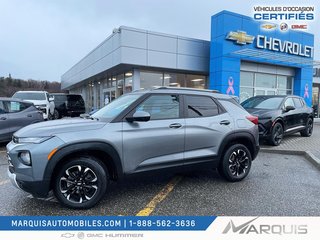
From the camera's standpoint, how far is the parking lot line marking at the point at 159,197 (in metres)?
3.56

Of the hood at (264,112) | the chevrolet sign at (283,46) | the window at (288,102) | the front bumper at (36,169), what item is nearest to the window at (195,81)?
the chevrolet sign at (283,46)

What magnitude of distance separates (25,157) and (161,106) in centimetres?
215

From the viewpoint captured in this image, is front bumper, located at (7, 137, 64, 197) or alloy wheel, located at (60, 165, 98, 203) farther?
alloy wheel, located at (60, 165, 98, 203)

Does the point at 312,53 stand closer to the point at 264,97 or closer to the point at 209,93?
the point at 264,97

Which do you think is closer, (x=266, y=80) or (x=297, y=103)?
(x=297, y=103)

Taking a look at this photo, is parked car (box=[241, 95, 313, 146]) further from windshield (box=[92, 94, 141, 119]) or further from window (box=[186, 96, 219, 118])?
windshield (box=[92, 94, 141, 119])

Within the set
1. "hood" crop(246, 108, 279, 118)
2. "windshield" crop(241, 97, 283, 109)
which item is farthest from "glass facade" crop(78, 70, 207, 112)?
"hood" crop(246, 108, 279, 118)

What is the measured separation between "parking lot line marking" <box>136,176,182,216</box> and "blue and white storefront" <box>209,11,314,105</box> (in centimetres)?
1069

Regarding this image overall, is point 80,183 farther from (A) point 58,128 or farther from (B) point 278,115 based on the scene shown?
(B) point 278,115

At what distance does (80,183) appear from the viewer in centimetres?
353

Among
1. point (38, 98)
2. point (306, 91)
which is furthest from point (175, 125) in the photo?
point (306, 91)

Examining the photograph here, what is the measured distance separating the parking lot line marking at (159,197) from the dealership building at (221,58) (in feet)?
31.8

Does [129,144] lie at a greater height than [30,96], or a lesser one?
lesser

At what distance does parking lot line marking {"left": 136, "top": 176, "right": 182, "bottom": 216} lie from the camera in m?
3.56
